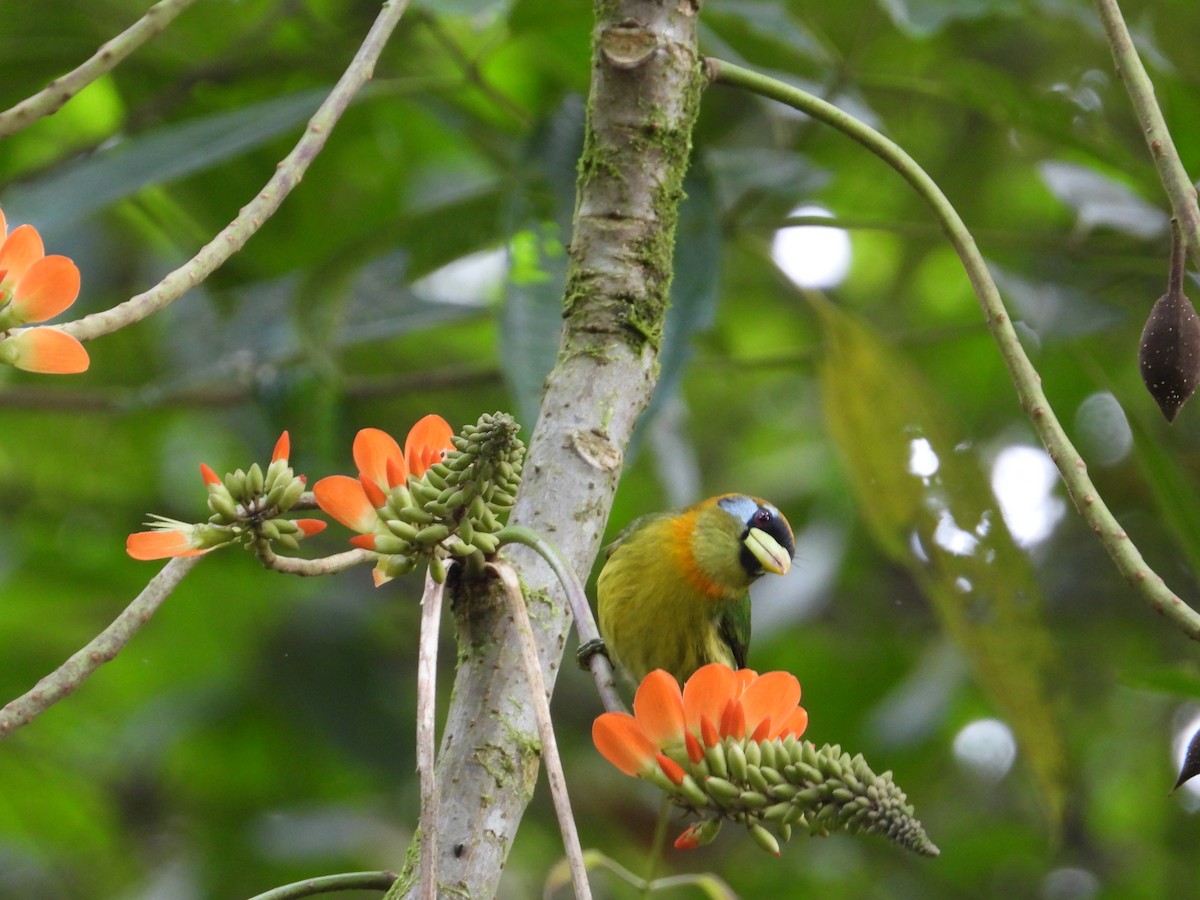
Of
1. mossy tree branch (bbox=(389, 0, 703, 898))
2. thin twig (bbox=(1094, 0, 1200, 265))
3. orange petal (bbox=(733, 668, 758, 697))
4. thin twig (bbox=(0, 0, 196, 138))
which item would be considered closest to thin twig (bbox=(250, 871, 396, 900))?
mossy tree branch (bbox=(389, 0, 703, 898))

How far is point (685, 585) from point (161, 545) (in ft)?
6.25

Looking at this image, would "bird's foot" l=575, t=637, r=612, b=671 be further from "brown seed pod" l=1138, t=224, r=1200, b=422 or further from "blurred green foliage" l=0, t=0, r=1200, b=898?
"blurred green foliage" l=0, t=0, r=1200, b=898

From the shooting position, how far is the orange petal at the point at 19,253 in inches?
30.9

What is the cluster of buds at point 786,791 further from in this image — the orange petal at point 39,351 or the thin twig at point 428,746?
the orange petal at point 39,351

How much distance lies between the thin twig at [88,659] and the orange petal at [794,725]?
0.43 meters

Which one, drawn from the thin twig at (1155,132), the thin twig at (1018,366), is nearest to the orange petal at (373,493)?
the thin twig at (1018,366)

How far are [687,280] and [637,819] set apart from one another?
75.3 inches

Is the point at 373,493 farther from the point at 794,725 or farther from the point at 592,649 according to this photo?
the point at 794,725

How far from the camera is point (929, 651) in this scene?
Answer: 381 cm

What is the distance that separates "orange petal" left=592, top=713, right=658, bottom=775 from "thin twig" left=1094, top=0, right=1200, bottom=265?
1.60 feet

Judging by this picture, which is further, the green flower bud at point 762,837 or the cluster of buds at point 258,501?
the cluster of buds at point 258,501

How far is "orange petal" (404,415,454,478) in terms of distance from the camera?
96 cm

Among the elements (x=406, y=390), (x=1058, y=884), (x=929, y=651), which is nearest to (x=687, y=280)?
(x=406, y=390)

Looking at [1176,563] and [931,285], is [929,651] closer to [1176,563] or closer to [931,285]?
[1176,563]
